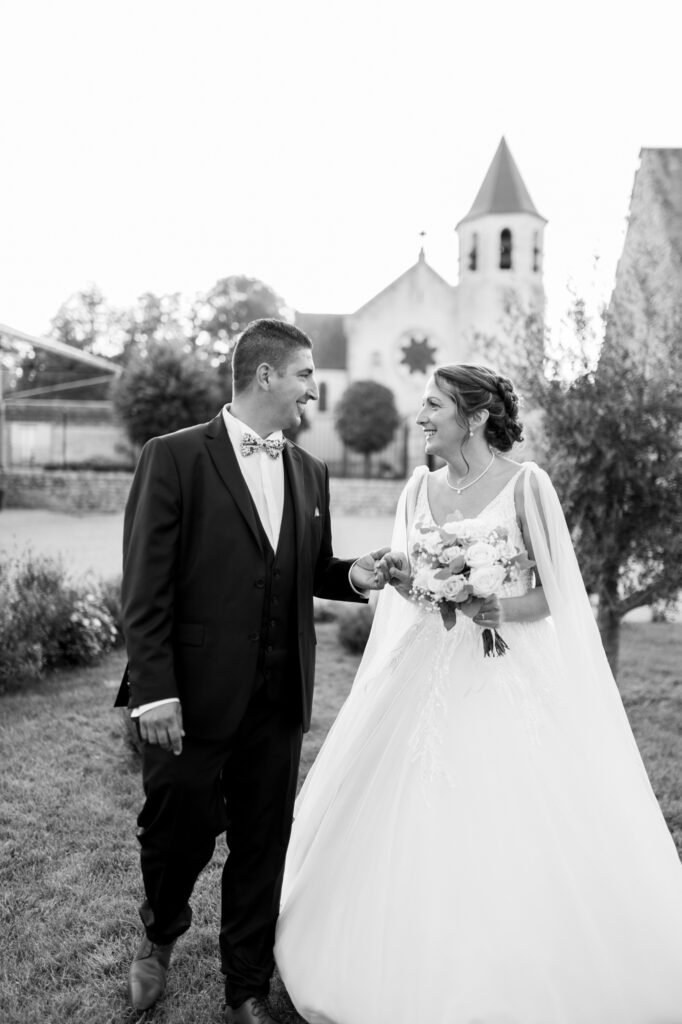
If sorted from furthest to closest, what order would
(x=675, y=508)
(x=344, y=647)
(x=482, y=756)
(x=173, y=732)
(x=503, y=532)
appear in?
1. (x=344, y=647)
2. (x=675, y=508)
3. (x=503, y=532)
4. (x=482, y=756)
5. (x=173, y=732)

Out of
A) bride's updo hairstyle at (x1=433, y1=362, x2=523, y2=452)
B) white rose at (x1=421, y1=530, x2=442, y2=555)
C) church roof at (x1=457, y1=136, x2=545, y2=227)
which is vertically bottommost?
white rose at (x1=421, y1=530, x2=442, y2=555)

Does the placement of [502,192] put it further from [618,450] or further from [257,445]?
[257,445]

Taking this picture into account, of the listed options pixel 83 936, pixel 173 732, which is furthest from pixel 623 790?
pixel 83 936

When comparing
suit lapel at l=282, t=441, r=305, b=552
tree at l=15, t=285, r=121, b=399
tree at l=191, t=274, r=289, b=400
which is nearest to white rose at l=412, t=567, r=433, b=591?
suit lapel at l=282, t=441, r=305, b=552

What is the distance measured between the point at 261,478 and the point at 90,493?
2394cm

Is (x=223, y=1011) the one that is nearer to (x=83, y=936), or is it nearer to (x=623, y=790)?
(x=83, y=936)

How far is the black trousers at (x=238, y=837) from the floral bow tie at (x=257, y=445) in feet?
2.81

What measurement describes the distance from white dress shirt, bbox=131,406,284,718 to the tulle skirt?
790 millimetres

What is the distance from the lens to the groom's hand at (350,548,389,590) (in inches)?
125

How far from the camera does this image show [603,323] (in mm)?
6633

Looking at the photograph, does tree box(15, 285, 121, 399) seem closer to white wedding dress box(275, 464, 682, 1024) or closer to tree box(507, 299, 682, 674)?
tree box(507, 299, 682, 674)

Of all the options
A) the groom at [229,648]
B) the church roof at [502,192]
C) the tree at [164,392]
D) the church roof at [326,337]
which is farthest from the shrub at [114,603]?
the church roof at [502,192]

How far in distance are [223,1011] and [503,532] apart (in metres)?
2.08

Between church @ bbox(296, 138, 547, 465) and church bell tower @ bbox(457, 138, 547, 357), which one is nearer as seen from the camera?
church bell tower @ bbox(457, 138, 547, 357)
